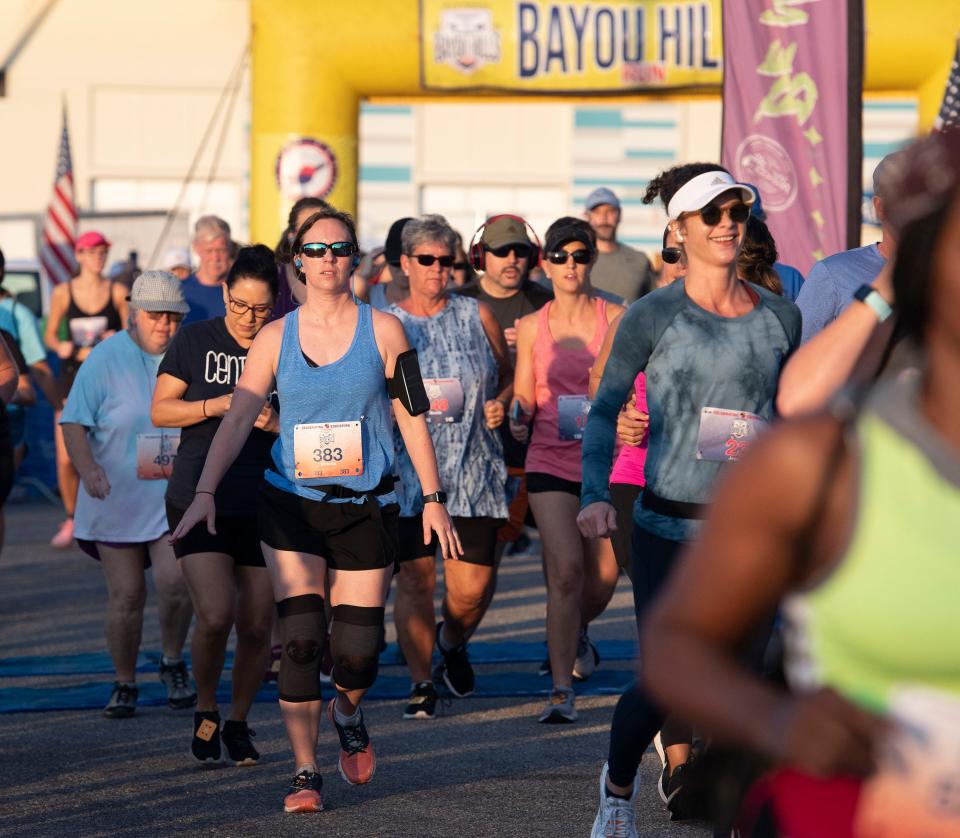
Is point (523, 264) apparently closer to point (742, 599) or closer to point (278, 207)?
point (278, 207)

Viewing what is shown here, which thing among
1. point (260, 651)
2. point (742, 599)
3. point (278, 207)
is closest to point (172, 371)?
point (260, 651)

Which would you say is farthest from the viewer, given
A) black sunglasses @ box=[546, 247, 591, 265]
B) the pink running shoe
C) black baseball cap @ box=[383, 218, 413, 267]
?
the pink running shoe

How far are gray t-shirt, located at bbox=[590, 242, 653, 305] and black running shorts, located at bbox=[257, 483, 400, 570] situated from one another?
6119mm

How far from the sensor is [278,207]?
565 inches

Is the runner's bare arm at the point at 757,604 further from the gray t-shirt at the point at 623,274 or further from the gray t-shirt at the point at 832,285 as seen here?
the gray t-shirt at the point at 623,274

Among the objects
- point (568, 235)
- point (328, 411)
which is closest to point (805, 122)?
point (568, 235)

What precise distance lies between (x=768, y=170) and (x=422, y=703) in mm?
3388

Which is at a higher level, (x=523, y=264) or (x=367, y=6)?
(x=367, y=6)

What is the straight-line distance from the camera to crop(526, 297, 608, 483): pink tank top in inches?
308

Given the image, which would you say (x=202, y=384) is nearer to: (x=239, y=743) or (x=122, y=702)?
(x=239, y=743)

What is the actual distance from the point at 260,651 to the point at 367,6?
817 cm

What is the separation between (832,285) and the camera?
5645mm

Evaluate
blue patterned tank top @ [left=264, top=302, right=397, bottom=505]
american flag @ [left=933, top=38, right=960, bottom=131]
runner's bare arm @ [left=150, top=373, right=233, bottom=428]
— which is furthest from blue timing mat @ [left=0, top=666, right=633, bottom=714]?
american flag @ [left=933, top=38, right=960, bottom=131]

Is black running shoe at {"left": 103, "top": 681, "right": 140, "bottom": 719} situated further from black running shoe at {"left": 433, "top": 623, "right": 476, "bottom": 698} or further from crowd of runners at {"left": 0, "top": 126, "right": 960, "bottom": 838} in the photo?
black running shoe at {"left": 433, "top": 623, "right": 476, "bottom": 698}
